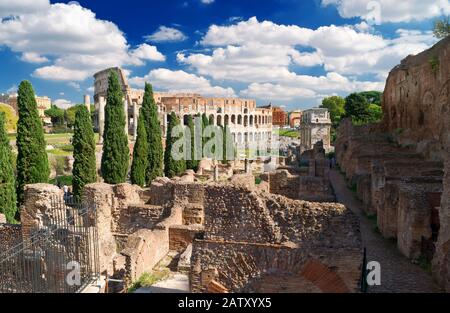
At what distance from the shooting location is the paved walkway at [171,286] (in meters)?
8.60

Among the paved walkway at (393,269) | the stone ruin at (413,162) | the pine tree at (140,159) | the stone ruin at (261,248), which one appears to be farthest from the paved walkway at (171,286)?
the pine tree at (140,159)

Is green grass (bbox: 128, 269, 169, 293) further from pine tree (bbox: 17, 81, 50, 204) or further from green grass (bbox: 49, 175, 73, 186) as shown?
green grass (bbox: 49, 175, 73, 186)

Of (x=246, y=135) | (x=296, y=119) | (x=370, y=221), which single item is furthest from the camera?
(x=296, y=119)

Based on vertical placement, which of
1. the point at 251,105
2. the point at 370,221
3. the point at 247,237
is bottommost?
the point at 370,221

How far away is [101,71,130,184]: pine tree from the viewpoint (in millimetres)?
20578

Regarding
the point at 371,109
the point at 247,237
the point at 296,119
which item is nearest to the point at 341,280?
the point at 247,237

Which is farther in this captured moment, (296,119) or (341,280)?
(296,119)

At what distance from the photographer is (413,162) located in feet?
48.9

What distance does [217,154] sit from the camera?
34656mm

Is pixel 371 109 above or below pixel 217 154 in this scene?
above

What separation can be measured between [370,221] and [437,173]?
9.37 feet

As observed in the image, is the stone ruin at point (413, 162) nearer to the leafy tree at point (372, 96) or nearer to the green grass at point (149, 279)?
the green grass at point (149, 279)

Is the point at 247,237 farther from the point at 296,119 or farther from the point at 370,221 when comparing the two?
the point at 296,119

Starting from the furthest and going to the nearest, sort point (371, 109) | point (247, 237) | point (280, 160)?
point (371, 109)
point (280, 160)
point (247, 237)
